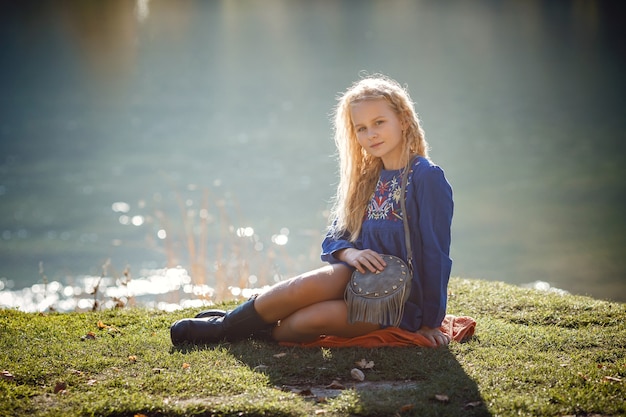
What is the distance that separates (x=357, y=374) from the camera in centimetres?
380

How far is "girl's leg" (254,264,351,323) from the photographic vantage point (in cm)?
421

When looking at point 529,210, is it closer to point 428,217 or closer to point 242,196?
point 242,196

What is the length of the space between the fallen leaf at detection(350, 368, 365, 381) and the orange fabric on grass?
14.3 inches

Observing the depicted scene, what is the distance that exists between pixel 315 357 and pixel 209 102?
70.4 ft

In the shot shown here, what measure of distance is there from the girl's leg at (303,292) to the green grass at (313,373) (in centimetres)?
22

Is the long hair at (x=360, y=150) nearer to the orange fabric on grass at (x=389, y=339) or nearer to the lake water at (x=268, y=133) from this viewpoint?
the orange fabric on grass at (x=389, y=339)

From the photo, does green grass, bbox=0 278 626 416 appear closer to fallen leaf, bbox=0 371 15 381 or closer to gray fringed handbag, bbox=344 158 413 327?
fallen leaf, bbox=0 371 15 381

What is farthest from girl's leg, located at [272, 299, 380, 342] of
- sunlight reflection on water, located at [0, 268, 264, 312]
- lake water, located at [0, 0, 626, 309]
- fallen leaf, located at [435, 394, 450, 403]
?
sunlight reflection on water, located at [0, 268, 264, 312]

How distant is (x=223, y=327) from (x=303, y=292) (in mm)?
520

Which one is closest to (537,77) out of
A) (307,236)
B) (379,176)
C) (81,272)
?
(307,236)

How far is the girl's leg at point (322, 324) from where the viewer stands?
13.6 feet

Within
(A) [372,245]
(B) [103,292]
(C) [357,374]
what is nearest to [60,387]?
(C) [357,374]

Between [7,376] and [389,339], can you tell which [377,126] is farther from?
[7,376]

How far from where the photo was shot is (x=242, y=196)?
561 inches
